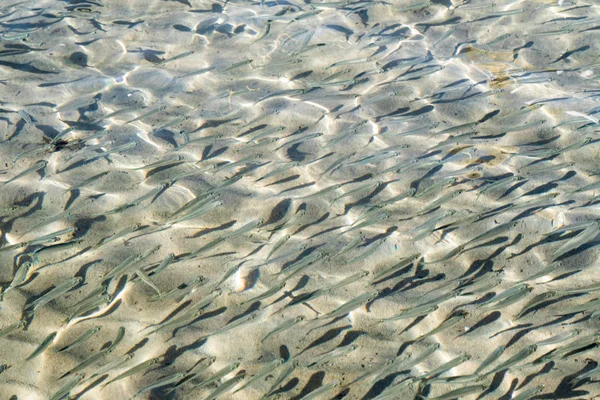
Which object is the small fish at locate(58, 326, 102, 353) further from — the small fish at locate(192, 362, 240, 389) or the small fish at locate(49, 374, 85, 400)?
the small fish at locate(192, 362, 240, 389)

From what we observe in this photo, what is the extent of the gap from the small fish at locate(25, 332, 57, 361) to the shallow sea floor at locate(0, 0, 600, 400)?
0.01m

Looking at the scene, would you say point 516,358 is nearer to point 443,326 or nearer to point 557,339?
point 557,339

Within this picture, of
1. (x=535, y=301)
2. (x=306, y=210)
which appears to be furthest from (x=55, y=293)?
(x=535, y=301)

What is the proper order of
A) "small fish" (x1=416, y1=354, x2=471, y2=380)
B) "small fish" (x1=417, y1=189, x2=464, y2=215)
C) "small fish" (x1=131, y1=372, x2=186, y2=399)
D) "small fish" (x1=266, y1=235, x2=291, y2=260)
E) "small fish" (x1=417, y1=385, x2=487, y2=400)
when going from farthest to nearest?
1. "small fish" (x1=417, y1=189, x2=464, y2=215)
2. "small fish" (x1=266, y1=235, x2=291, y2=260)
3. "small fish" (x1=131, y1=372, x2=186, y2=399)
4. "small fish" (x1=416, y1=354, x2=471, y2=380)
5. "small fish" (x1=417, y1=385, x2=487, y2=400)

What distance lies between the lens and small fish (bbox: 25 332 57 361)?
3467mm

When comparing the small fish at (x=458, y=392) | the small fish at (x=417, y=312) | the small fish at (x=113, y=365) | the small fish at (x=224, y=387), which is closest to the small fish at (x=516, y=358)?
the small fish at (x=458, y=392)

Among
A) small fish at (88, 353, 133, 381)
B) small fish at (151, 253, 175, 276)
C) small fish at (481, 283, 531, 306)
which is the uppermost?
small fish at (151, 253, 175, 276)

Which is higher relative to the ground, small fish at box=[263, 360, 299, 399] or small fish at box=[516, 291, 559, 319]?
small fish at box=[516, 291, 559, 319]

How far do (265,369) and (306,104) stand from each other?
8.99 ft

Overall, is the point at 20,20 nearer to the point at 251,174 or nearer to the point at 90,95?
the point at 90,95

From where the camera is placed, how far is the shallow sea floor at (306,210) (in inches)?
136

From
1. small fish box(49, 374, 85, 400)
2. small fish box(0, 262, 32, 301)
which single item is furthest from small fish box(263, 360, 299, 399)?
small fish box(0, 262, 32, 301)

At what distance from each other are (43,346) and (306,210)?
6.29ft

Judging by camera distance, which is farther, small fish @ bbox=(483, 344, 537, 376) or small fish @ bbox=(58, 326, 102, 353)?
small fish @ bbox=(58, 326, 102, 353)
